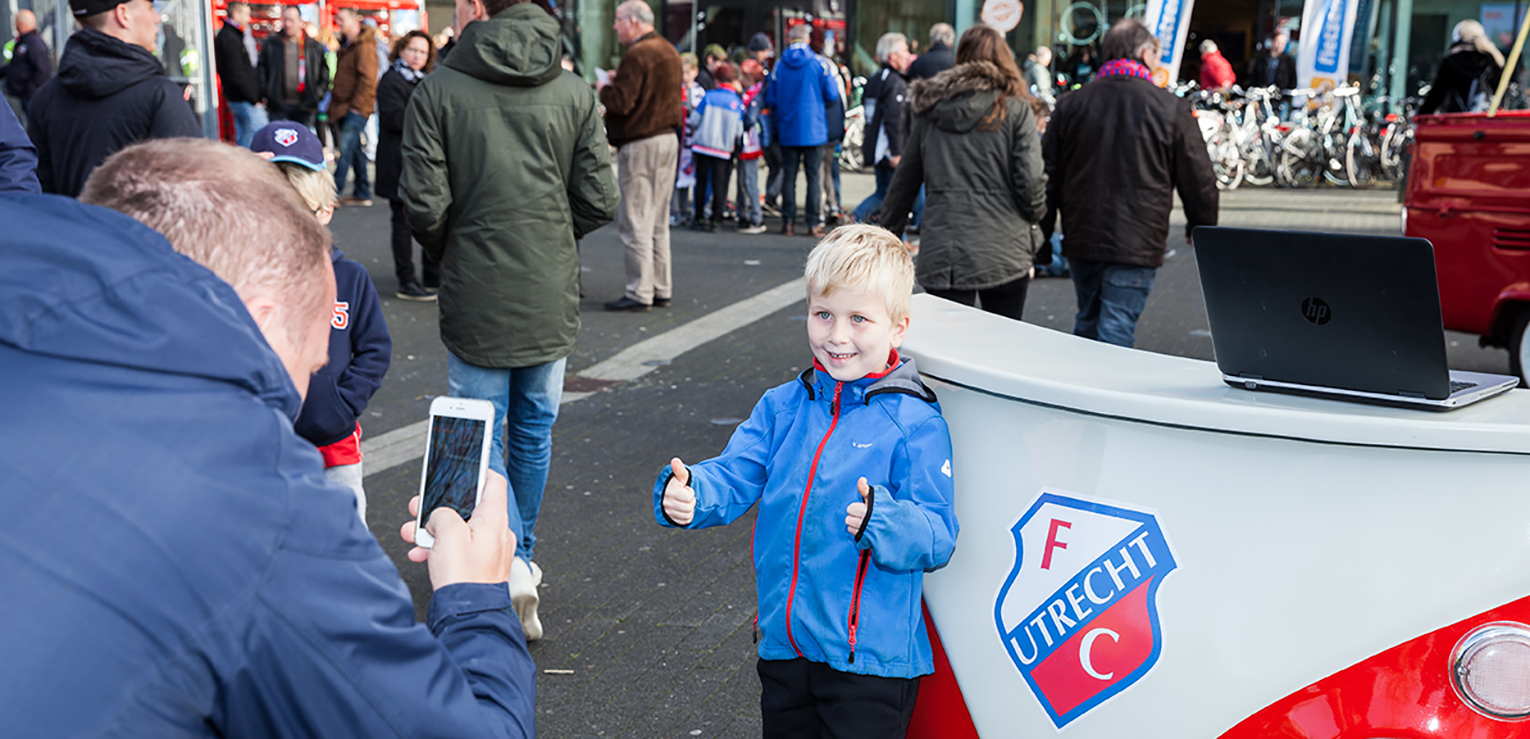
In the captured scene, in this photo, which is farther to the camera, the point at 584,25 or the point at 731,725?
the point at 584,25

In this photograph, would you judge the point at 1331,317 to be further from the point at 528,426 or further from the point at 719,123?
the point at 719,123

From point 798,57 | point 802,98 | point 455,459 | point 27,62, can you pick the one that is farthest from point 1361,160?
point 455,459

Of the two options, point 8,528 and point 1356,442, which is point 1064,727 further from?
point 8,528

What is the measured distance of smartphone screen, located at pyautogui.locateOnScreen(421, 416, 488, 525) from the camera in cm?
179

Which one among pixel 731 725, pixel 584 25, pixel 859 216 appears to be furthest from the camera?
pixel 584 25

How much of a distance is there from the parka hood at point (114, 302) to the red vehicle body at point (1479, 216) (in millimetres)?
6876

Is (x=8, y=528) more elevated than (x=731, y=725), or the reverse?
(x=8, y=528)

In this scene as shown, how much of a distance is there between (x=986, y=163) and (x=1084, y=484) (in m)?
4.07

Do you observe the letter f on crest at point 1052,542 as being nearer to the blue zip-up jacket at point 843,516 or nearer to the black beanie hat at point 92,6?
the blue zip-up jacket at point 843,516

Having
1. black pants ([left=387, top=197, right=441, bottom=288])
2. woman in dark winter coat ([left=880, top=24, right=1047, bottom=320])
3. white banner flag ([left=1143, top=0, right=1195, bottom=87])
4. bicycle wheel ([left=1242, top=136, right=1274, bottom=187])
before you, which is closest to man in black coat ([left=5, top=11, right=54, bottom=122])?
black pants ([left=387, top=197, right=441, bottom=288])

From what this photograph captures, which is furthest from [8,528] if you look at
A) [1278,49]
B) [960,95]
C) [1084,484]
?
[1278,49]

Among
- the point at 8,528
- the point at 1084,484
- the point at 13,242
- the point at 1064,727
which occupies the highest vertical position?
the point at 13,242

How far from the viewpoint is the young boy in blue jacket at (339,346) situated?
334 cm

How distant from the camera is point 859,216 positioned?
10055 mm
